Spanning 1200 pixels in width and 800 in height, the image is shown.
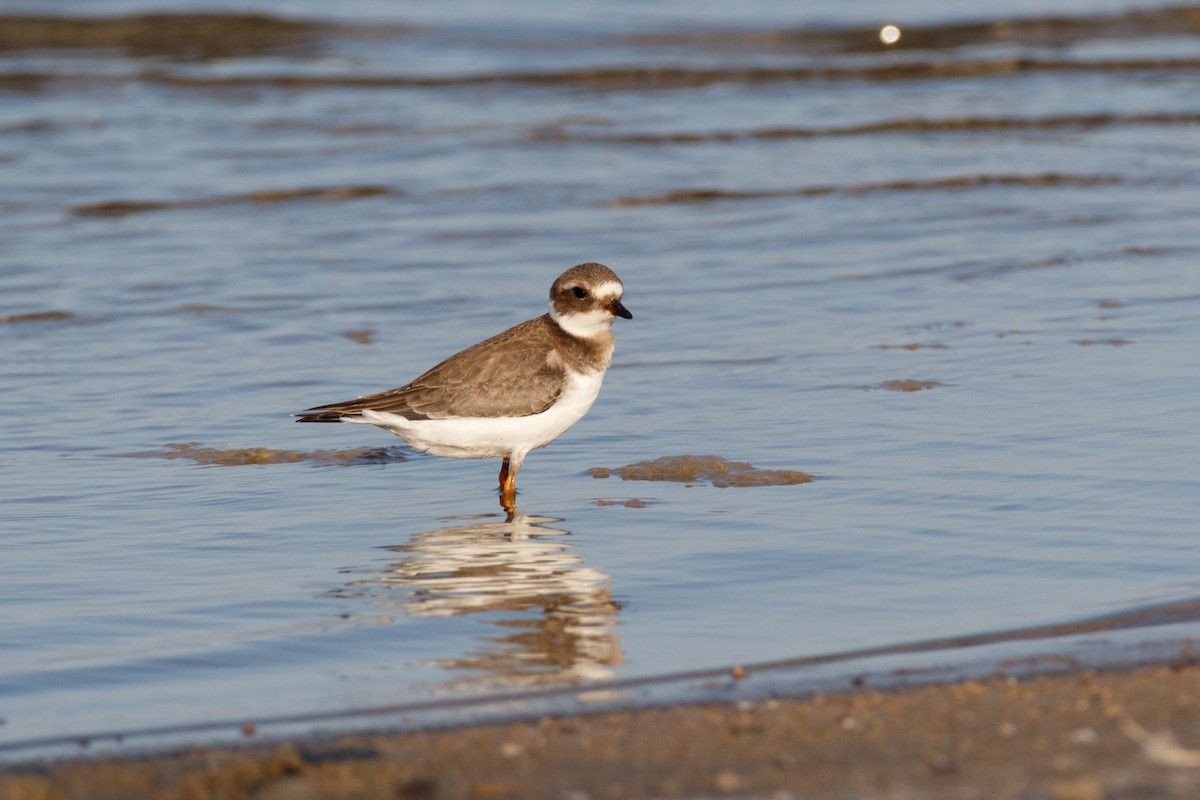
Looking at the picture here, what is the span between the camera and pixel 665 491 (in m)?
7.28

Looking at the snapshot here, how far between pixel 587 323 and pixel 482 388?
623 millimetres

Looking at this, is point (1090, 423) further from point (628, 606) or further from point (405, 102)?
point (405, 102)

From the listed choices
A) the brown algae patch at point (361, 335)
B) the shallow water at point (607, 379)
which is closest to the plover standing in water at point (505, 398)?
the shallow water at point (607, 379)

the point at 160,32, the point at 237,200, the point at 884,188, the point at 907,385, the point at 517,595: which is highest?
the point at 160,32

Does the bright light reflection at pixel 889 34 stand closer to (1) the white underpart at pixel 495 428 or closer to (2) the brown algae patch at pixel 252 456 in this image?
(2) the brown algae patch at pixel 252 456

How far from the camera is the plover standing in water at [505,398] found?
7.41 metres

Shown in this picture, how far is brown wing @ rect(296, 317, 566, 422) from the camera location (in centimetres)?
743

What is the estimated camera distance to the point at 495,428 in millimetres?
7375

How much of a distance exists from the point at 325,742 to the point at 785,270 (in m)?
8.02

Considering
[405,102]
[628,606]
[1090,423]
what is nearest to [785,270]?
[1090,423]

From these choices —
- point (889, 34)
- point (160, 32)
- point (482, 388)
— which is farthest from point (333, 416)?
point (160, 32)

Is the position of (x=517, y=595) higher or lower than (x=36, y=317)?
lower

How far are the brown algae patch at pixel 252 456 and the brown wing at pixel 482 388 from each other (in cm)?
43

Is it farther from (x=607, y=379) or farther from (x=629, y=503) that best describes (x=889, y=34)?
(x=629, y=503)
